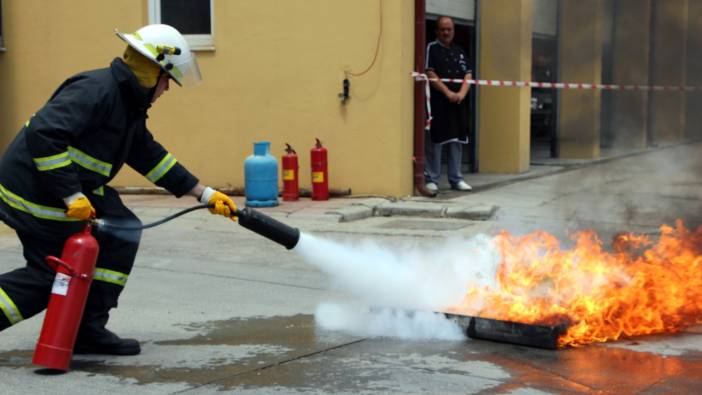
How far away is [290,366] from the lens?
15.3 feet

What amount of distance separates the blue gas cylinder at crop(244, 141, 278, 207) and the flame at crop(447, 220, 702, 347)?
4475mm

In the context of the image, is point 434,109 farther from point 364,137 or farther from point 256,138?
point 256,138

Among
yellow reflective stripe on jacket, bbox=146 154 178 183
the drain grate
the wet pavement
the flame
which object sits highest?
yellow reflective stripe on jacket, bbox=146 154 178 183

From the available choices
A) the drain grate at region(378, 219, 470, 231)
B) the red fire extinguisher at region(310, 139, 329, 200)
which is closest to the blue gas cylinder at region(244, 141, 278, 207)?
the red fire extinguisher at region(310, 139, 329, 200)

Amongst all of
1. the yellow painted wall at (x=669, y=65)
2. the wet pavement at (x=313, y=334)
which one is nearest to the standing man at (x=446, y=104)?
the wet pavement at (x=313, y=334)

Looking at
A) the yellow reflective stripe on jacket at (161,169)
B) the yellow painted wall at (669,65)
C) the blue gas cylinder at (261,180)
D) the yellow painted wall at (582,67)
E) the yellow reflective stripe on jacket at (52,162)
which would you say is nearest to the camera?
the yellow reflective stripe on jacket at (52,162)

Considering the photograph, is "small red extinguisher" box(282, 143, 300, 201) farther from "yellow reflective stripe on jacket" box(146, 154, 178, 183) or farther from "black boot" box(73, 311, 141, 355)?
"black boot" box(73, 311, 141, 355)

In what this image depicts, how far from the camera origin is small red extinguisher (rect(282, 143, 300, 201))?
1015 cm

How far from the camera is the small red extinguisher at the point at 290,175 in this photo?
33.3 feet

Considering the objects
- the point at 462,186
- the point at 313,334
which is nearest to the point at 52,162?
the point at 313,334

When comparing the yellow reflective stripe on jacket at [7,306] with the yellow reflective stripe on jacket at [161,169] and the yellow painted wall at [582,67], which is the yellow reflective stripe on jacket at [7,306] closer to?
the yellow reflective stripe on jacket at [161,169]

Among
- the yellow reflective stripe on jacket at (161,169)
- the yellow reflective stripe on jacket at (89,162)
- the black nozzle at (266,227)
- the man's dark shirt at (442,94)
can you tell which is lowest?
the black nozzle at (266,227)

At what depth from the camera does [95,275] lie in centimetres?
472

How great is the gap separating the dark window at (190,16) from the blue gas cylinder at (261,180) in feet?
6.24
